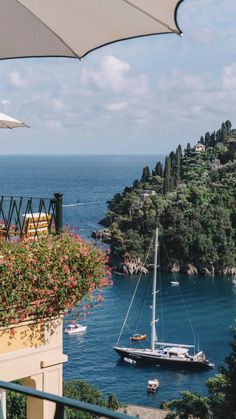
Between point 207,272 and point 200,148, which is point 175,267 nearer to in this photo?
point 207,272

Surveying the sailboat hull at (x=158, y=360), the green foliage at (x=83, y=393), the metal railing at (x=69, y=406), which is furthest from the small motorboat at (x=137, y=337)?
the metal railing at (x=69, y=406)

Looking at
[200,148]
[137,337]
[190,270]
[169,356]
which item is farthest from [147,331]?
[200,148]

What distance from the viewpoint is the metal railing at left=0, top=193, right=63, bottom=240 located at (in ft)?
18.7

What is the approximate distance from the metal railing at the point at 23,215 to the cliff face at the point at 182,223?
48260 millimetres

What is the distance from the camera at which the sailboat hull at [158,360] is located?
117 ft

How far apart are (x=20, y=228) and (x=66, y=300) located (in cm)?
80

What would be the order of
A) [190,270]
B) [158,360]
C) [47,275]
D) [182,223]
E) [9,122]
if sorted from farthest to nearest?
1. [182,223]
2. [190,270]
3. [158,360]
4. [9,122]
5. [47,275]

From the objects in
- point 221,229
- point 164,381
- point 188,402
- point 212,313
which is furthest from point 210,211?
point 188,402

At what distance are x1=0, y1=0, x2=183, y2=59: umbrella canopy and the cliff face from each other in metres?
51.1

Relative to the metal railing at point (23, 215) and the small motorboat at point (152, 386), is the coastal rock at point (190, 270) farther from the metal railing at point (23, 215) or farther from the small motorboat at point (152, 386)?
the metal railing at point (23, 215)

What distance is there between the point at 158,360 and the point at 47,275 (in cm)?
3287

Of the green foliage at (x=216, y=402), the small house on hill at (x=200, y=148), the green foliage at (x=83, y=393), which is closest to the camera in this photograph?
the green foliage at (x=216, y=402)


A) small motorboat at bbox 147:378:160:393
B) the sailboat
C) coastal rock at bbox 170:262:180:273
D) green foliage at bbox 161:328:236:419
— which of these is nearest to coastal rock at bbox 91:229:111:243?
coastal rock at bbox 170:262:180:273

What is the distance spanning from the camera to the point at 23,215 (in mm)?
6012
